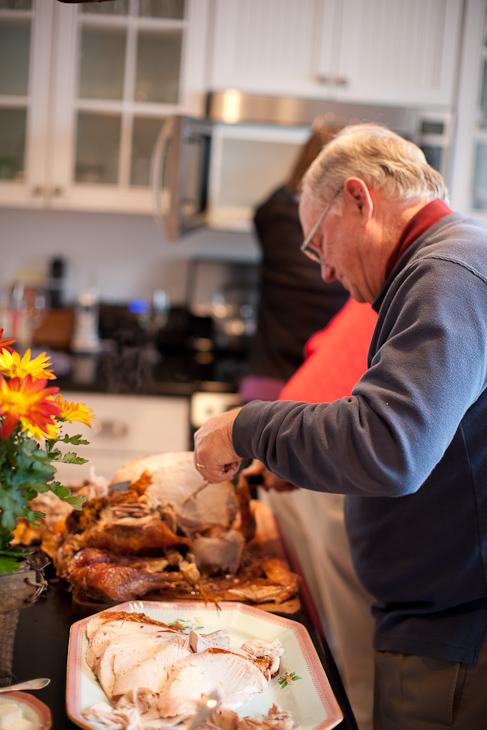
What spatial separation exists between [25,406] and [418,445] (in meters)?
0.42

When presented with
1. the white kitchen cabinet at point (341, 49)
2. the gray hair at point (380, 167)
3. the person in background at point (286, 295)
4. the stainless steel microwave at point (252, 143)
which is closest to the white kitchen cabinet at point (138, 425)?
the person in background at point (286, 295)

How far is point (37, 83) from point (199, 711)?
246 centimetres

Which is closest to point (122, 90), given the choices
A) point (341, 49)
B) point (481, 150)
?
point (341, 49)

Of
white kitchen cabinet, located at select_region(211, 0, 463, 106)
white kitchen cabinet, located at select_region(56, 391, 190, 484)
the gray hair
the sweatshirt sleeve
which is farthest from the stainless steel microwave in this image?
the sweatshirt sleeve

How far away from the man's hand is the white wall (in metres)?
2.15

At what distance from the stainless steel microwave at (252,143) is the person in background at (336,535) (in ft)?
3.38

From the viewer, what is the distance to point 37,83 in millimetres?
2576

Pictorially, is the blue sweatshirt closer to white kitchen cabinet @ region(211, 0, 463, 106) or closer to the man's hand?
the man's hand

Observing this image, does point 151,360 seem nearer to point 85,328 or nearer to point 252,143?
point 85,328

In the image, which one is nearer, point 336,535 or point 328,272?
point 328,272

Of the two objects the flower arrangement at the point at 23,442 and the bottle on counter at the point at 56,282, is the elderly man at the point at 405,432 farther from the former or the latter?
the bottle on counter at the point at 56,282

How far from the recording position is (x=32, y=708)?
27.0 inches

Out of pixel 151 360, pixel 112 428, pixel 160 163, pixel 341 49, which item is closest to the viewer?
pixel 160 163

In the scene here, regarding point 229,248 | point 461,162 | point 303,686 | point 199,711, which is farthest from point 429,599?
point 229,248
